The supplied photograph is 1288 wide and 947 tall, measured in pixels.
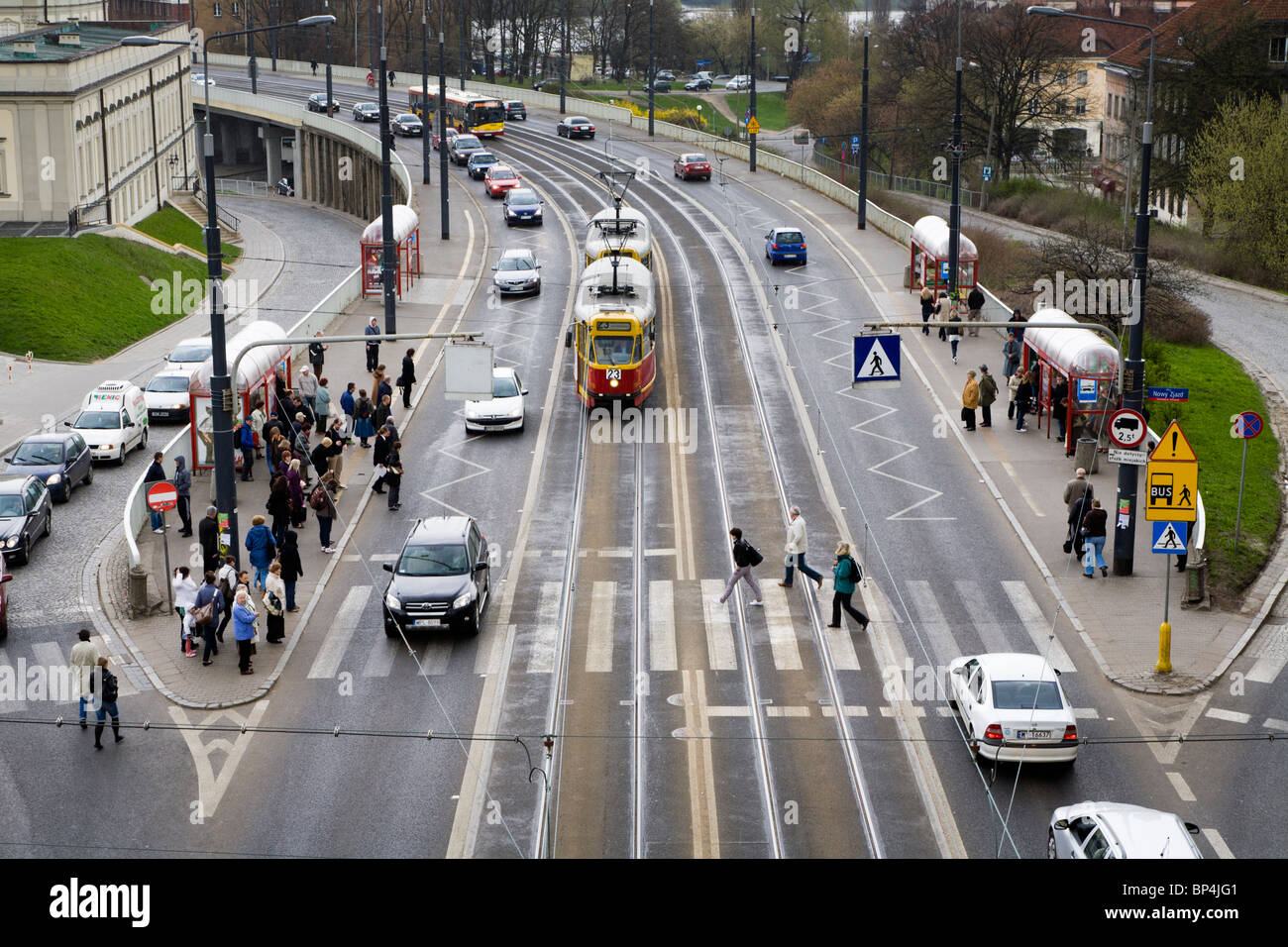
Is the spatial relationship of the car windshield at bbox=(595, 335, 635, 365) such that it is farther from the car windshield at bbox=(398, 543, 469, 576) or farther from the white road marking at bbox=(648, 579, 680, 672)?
the car windshield at bbox=(398, 543, 469, 576)

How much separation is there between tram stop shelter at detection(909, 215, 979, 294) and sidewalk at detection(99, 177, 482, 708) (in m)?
14.7

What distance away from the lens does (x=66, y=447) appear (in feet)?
114

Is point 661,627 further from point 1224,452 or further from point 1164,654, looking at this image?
point 1224,452

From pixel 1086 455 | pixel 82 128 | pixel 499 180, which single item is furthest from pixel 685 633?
pixel 499 180

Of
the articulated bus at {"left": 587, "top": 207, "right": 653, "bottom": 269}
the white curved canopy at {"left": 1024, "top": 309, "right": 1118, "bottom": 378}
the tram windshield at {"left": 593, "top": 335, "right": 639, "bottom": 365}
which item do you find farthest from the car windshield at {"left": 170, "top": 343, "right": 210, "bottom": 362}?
the white curved canopy at {"left": 1024, "top": 309, "right": 1118, "bottom": 378}

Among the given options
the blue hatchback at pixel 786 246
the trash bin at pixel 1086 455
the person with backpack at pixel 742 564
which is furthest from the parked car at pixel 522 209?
the person with backpack at pixel 742 564

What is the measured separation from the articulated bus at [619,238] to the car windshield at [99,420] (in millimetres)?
15202

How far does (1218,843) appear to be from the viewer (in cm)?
1872

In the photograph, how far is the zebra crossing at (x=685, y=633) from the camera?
24438 millimetres

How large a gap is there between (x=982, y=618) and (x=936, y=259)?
2347cm

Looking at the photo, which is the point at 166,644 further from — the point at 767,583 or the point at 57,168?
the point at 57,168

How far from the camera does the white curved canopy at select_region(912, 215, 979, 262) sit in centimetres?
4775

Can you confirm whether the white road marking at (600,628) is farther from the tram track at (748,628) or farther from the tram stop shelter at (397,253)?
the tram stop shelter at (397,253)

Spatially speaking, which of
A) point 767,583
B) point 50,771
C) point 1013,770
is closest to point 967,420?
point 767,583
